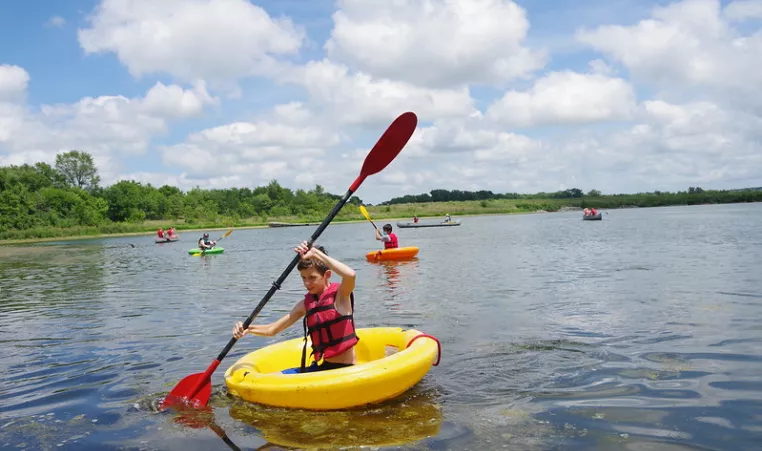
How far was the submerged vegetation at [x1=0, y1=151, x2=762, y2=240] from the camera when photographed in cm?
5771

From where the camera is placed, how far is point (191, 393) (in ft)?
16.6

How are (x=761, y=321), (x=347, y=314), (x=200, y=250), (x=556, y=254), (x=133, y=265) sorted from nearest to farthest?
(x=347, y=314) → (x=761, y=321) → (x=556, y=254) → (x=133, y=265) → (x=200, y=250)

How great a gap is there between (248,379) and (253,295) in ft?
23.5

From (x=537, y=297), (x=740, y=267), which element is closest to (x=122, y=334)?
(x=537, y=297)

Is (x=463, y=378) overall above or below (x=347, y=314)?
below

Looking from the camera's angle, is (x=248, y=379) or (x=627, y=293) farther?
(x=627, y=293)

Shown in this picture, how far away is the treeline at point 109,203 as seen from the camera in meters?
57.4

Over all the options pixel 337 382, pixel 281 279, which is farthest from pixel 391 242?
pixel 337 382

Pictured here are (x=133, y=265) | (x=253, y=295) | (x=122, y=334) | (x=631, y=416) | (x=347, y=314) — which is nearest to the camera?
(x=631, y=416)

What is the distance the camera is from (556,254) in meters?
18.1

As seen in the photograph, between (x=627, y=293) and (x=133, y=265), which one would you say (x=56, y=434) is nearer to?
(x=627, y=293)

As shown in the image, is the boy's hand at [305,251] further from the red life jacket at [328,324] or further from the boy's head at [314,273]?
the red life jacket at [328,324]

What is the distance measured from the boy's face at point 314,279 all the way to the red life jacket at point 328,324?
0.05 m

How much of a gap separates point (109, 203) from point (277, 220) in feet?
65.5
